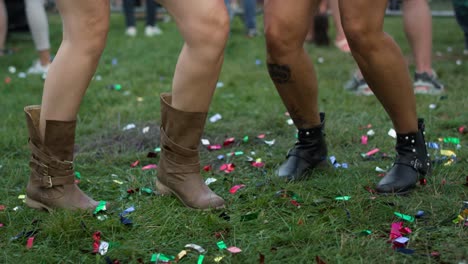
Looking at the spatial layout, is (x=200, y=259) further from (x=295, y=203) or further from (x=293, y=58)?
(x=293, y=58)

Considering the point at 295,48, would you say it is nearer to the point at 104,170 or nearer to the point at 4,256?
the point at 104,170

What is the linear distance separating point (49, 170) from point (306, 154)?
3.64 ft

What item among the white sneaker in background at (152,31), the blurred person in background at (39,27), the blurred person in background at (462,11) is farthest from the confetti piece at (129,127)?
the white sneaker in background at (152,31)

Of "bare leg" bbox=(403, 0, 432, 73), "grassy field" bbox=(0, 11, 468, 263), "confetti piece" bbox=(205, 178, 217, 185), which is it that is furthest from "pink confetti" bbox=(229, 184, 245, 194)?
"bare leg" bbox=(403, 0, 432, 73)

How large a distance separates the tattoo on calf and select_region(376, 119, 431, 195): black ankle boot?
0.53 meters

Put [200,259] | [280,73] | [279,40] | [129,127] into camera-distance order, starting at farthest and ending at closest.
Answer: [129,127] → [280,73] → [279,40] → [200,259]

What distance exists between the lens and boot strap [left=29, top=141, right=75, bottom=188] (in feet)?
7.78

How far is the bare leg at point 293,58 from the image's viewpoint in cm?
252

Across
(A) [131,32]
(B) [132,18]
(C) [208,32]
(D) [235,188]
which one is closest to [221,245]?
(D) [235,188]

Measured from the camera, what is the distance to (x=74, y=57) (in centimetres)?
230

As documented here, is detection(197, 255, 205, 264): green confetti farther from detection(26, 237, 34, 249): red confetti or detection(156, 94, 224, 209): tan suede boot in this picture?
detection(26, 237, 34, 249): red confetti

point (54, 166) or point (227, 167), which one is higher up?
point (54, 166)

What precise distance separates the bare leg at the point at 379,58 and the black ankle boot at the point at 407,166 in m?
0.05

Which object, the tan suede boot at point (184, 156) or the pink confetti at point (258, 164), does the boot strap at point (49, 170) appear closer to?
the tan suede boot at point (184, 156)
